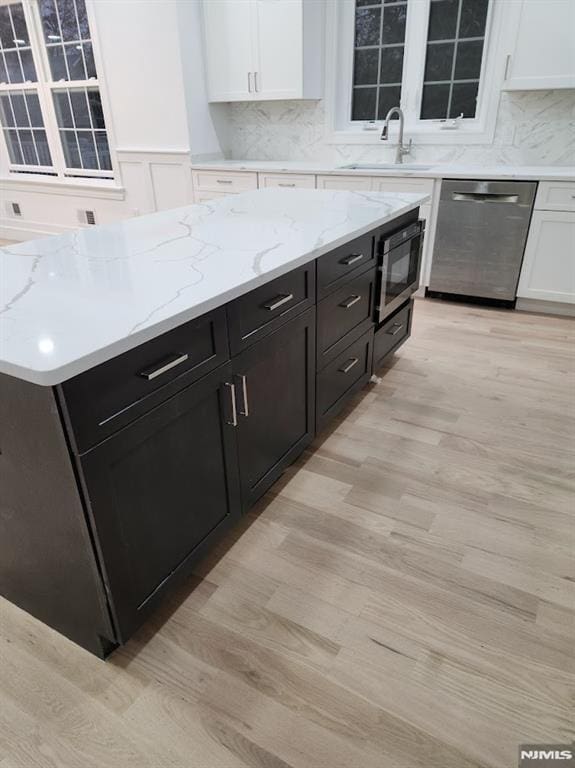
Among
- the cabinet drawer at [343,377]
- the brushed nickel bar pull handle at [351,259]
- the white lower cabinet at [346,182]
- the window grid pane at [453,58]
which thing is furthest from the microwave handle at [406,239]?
the window grid pane at [453,58]

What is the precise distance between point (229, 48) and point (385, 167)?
1660 mm

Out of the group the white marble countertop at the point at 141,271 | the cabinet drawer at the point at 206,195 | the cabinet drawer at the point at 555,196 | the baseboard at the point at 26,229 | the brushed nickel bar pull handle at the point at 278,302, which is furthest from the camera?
the baseboard at the point at 26,229

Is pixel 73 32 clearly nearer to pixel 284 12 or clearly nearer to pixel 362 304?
pixel 284 12

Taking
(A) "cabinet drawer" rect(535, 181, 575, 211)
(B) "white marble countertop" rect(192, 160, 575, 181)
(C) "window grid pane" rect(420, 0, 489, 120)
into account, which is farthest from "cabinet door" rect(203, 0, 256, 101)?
(A) "cabinet drawer" rect(535, 181, 575, 211)

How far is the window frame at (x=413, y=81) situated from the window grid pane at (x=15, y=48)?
3.14 meters

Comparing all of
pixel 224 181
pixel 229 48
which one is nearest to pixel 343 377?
pixel 224 181

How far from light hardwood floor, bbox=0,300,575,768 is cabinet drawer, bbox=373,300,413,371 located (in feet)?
1.94

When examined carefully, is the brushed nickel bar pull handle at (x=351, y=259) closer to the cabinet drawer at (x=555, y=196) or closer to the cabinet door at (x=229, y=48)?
the cabinet drawer at (x=555, y=196)

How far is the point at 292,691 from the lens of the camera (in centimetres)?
125

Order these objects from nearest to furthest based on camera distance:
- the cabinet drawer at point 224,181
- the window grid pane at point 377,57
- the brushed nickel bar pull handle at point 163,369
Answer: the brushed nickel bar pull handle at point 163,369, the window grid pane at point 377,57, the cabinet drawer at point 224,181

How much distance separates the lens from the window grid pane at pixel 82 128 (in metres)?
4.95

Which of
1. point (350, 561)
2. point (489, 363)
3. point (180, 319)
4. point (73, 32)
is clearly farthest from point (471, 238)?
point (73, 32)

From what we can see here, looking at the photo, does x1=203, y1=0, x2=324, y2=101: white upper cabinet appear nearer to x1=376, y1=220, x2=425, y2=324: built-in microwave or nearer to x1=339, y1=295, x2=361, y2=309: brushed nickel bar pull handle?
x1=376, y1=220, x2=425, y2=324: built-in microwave

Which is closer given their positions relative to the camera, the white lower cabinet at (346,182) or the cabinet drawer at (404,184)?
the cabinet drawer at (404,184)
